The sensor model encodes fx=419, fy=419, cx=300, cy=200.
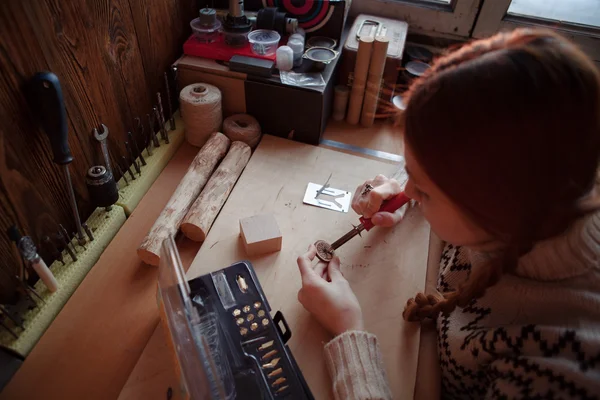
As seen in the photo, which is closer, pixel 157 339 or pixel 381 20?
pixel 157 339

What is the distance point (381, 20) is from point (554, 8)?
0.57 m

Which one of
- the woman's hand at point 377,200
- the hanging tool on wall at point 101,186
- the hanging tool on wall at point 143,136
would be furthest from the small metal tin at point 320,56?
the hanging tool on wall at point 101,186

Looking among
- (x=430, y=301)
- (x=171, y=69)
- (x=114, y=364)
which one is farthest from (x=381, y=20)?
(x=114, y=364)

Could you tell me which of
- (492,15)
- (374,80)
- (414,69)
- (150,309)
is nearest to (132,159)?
(150,309)

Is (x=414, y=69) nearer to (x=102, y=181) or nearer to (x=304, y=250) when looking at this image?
(x=304, y=250)

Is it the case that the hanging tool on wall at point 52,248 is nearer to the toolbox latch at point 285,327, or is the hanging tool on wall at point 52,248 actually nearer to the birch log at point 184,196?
the birch log at point 184,196

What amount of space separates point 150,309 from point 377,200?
0.53m

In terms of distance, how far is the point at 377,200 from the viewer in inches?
36.4

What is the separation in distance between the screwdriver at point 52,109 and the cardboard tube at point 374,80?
78cm

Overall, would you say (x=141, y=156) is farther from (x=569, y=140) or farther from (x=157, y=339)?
(x=569, y=140)

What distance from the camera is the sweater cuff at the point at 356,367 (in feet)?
2.22

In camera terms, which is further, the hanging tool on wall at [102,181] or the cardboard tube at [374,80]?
the cardboard tube at [374,80]

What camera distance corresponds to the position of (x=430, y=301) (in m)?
0.76

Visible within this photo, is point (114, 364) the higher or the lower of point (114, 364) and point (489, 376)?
the lower
